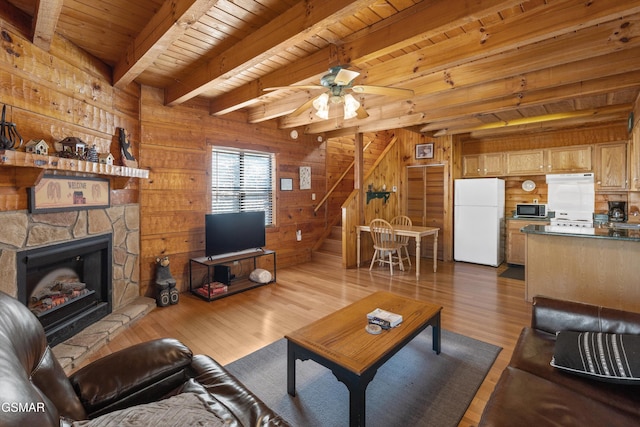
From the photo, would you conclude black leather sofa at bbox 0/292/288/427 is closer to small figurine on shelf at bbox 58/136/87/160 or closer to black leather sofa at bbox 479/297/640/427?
black leather sofa at bbox 479/297/640/427

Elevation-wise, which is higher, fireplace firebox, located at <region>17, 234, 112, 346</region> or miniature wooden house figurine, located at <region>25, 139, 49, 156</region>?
miniature wooden house figurine, located at <region>25, 139, 49, 156</region>

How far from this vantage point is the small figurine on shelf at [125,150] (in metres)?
3.31

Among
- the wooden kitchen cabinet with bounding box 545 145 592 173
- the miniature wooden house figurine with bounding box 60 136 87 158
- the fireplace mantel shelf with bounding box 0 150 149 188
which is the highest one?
the wooden kitchen cabinet with bounding box 545 145 592 173

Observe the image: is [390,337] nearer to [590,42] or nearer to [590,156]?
[590,42]

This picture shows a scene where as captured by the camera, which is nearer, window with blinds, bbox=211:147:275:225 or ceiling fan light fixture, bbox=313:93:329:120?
ceiling fan light fixture, bbox=313:93:329:120

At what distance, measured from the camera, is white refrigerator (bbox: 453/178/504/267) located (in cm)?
560

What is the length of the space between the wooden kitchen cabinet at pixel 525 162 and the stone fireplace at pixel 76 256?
6.08 m

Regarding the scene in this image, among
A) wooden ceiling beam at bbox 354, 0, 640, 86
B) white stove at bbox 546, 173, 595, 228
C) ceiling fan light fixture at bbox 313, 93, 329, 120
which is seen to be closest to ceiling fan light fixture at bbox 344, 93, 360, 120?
ceiling fan light fixture at bbox 313, 93, 329, 120

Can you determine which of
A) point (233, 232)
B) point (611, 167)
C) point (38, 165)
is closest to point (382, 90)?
point (38, 165)

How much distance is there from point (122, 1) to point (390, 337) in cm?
288

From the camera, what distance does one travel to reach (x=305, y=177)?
5758 mm

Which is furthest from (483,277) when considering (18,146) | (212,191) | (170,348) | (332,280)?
(18,146)

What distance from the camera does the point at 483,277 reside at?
4.93 m

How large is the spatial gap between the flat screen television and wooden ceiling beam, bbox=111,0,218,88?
74.8 inches
